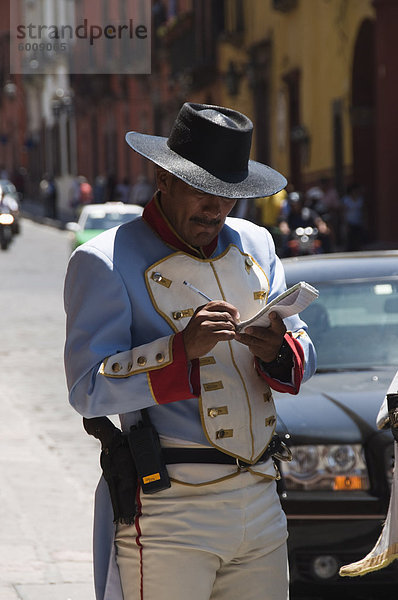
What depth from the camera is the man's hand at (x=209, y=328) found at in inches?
121

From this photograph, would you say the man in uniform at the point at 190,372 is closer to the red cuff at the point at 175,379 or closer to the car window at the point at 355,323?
the red cuff at the point at 175,379

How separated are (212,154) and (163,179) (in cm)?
15

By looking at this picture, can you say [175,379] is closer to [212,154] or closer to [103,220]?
[212,154]

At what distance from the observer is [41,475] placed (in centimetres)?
784

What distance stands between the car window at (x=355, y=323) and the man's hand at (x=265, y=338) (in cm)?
315

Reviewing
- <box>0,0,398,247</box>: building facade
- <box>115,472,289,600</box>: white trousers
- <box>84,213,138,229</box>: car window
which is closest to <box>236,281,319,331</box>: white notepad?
<box>115,472,289,600</box>: white trousers

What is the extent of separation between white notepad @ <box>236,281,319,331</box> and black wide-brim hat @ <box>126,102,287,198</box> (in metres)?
0.27

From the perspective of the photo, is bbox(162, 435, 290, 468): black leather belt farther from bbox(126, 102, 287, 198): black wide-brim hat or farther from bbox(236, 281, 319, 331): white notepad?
bbox(126, 102, 287, 198): black wide-brim hat

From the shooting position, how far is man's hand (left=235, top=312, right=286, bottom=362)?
3152 mm

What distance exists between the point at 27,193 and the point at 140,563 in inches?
2615

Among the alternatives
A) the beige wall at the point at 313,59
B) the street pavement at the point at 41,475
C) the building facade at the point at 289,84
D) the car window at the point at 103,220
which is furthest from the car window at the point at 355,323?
the car window at the point at 103,220

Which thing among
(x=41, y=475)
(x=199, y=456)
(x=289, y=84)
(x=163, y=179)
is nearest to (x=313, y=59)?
(x=289, y=84)

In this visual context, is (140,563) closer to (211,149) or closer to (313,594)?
(211,149)

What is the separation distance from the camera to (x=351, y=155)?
25703 millimetres
